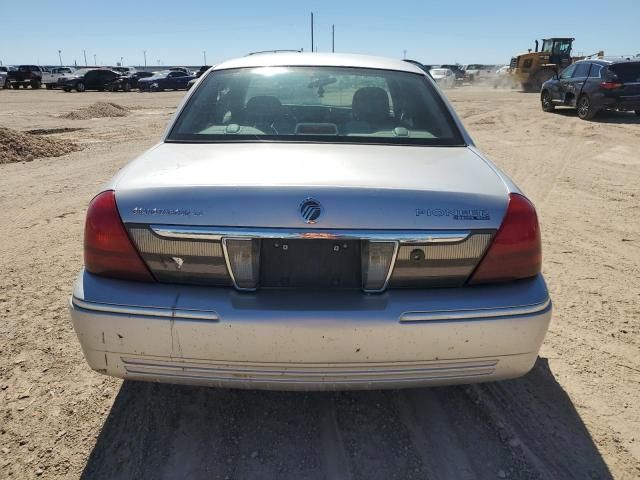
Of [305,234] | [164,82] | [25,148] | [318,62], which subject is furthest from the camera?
[164,82]

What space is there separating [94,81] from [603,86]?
33621 mm

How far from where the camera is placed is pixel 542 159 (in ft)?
31.5

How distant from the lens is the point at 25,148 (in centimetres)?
976

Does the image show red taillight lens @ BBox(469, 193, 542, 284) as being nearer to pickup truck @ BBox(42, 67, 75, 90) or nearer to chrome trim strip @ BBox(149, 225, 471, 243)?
chrome trim strip @ BBox(149, 225, 471, 243)

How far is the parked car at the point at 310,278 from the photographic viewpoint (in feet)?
6.19

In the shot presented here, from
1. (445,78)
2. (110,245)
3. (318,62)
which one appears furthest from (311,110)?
(445,78)

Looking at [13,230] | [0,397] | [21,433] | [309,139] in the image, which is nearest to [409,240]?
[309,139]

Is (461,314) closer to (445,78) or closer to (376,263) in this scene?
(376,263)

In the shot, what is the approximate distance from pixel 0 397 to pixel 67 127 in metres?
13.5

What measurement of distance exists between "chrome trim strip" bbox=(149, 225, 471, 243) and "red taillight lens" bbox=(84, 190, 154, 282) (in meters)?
0.18

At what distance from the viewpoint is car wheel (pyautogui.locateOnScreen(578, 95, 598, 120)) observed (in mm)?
14586

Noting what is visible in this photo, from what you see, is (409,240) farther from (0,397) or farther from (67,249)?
(67,249)

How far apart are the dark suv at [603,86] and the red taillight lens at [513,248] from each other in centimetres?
1438

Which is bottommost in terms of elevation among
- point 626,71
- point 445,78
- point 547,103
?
point 547,103
